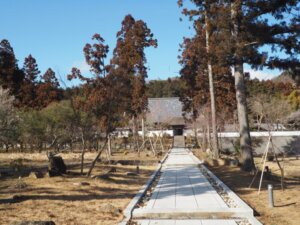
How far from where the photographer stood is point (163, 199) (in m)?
6.88

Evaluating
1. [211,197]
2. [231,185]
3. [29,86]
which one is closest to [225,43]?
[231,185]

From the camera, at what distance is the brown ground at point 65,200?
539 cm

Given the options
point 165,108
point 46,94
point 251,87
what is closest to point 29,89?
point 46,94

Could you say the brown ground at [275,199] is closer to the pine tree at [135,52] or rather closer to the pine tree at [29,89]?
the pine tree at [135,52]

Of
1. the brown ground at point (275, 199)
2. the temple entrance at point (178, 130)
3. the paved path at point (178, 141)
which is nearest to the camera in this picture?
the brown ground at point (275, 199)

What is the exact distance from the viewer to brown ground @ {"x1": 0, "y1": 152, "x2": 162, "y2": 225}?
5.39 meters

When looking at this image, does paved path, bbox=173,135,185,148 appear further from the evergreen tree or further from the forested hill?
the evergreen tree

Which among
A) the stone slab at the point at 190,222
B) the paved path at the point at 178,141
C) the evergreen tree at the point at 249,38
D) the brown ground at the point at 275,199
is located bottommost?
the brown ground at the point at 275,199

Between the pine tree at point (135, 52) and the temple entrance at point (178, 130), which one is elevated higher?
the pine tree at point (135, 52)

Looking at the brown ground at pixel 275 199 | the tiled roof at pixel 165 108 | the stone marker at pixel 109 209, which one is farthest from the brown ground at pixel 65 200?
the tiled roof at pixel 165 108

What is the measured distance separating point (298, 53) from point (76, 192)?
7.96 m

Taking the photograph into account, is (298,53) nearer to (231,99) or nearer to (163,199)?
(163,199)

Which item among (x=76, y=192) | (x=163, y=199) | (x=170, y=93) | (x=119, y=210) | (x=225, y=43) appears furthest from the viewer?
(x=170, y=93)

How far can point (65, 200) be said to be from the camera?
6.64 meters
